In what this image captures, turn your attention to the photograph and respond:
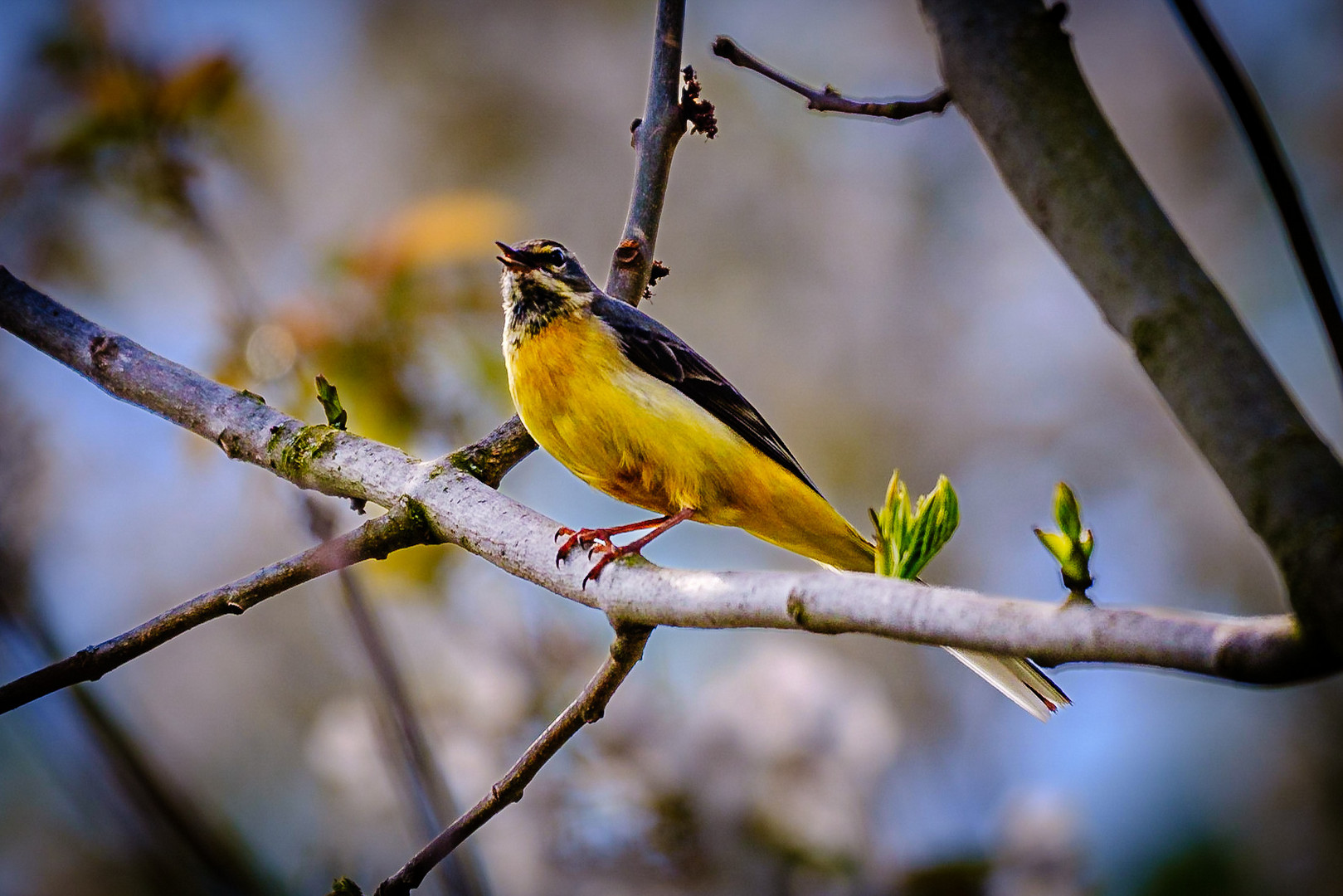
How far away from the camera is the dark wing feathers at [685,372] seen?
393 cm

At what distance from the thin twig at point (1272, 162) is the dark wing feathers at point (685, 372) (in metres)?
2.64

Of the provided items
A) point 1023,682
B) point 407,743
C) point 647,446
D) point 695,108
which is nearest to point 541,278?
point 695,108

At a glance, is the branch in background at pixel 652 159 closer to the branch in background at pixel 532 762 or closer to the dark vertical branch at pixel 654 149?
the dark vertical branch at pixel 654 149

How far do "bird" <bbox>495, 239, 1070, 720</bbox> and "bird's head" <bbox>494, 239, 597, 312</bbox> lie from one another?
0.04 feet

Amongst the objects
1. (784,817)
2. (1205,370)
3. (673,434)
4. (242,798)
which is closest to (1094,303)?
(1205,370)

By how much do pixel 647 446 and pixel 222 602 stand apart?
150 centimetres

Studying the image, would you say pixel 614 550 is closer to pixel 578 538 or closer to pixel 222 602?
pixel 578 538

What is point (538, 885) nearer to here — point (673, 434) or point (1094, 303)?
point (673, 434)

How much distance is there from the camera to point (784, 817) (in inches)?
190

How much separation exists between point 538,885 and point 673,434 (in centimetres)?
293

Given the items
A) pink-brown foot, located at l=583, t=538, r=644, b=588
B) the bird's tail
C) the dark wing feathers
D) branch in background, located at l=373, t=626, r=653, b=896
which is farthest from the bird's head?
the bird's tail

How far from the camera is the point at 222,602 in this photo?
2.60 m

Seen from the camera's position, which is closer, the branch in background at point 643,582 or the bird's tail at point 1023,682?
the branch in background at point 643,582

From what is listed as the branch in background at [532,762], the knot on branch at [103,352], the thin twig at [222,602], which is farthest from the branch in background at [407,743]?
the knot on branch at [103,352]
